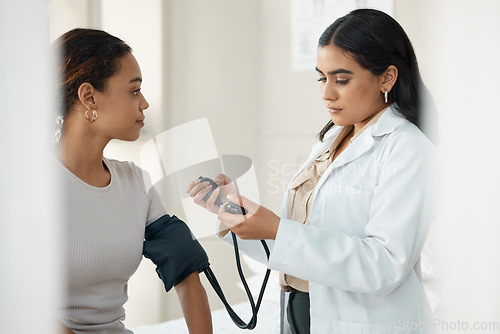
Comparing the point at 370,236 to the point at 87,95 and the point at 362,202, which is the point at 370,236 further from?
the point at 87,95

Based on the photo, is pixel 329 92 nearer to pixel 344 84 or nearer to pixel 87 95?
pixel 344 84

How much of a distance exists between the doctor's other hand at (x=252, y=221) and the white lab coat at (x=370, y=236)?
19 mm

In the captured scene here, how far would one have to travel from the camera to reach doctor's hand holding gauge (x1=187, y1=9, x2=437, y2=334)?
941 millimetres

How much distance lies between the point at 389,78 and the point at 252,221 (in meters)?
0.39

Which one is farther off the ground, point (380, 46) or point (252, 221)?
point (380, 46)

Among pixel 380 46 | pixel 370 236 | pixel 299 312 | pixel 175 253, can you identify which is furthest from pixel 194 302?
pixel 380 46

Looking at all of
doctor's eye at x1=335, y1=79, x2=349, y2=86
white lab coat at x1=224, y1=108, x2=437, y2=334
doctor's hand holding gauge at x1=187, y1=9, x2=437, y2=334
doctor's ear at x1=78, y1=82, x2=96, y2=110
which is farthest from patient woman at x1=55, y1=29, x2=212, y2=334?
doctor's eye at x1=335, y1=79, x2=349, y2=86

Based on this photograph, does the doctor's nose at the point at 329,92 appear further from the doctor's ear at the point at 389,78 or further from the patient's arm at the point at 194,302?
the patient's arm at the point at 194,302

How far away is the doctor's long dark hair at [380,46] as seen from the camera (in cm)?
100

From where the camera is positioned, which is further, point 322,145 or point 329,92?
point 322,145

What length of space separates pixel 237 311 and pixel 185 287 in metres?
0.12

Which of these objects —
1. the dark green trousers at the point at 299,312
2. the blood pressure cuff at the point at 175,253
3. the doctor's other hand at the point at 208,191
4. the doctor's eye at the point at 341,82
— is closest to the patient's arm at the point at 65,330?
the blood pressure cuff at the point at 175,253

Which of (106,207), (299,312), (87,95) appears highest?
(87,95)

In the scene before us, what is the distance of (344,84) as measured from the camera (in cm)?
103
